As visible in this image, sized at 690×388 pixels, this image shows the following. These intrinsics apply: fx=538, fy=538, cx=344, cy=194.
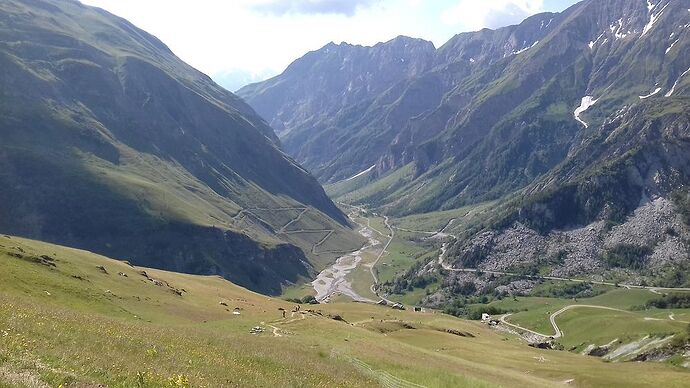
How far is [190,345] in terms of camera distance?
123 ft

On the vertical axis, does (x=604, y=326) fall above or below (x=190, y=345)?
above

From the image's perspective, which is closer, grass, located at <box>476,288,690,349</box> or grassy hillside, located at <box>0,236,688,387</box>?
grassy hillside, located at <box>0,236,688,387</box>

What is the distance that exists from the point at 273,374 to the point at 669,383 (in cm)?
4936

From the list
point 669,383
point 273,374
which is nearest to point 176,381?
point 273,374

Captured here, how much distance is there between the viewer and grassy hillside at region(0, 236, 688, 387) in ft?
81.6

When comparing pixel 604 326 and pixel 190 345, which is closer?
pixel 190 345

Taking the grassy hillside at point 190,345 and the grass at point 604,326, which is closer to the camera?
the grassy hillside at point 190,345

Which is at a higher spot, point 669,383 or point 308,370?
point 669,383

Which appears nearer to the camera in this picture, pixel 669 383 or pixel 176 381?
pixel 176 381

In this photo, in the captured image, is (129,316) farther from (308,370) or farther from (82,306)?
(308,370)

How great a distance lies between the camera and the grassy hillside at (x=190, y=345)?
2486 cm

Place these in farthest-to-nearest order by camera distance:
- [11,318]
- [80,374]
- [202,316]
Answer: [202,316] → [11,318] → [80,374]

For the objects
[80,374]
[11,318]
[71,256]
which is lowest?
[71,256]

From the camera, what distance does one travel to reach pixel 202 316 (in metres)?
72.6
